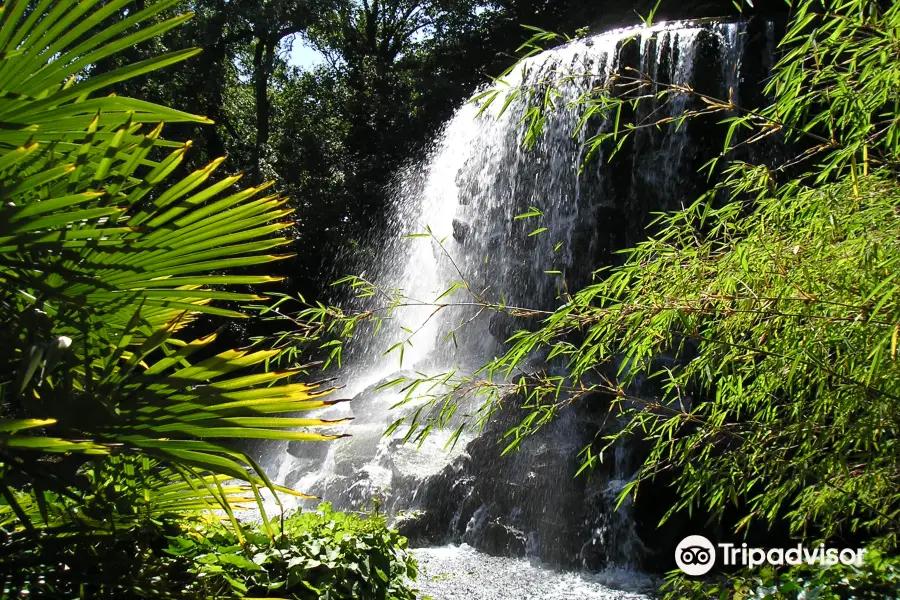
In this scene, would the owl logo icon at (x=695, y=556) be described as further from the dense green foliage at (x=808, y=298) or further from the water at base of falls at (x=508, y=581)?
the dense green foliage at (x=808, y=298)

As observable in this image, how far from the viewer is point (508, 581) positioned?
236 inches

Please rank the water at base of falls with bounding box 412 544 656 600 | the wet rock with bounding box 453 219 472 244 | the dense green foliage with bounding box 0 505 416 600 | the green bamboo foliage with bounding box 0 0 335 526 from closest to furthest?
1. the green bamboo foliage with bounding box 0 0 335 526
2. the dense green foliage with bounding box 0 505 416 600
3. the water at base of falls with bounding box 412 544 656 600
4. the wet rock with bounding box 453 219 472 244

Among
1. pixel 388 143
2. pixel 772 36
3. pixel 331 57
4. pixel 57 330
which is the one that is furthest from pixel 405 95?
pixel 57 330

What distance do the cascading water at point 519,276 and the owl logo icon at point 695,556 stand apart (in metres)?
0.61

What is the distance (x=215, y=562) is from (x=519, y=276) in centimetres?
898

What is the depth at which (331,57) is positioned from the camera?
74.4 ft

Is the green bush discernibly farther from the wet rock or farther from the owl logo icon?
the wet rock

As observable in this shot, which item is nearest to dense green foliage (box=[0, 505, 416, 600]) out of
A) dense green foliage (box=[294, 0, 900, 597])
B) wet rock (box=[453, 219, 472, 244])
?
dense green foliage (box=[294, 0, 900, 597])

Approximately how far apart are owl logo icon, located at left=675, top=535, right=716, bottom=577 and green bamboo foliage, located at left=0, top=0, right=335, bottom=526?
4526 mm

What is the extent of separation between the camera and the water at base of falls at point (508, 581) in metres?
5.63

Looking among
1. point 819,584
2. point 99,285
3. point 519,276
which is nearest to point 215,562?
point 99,285

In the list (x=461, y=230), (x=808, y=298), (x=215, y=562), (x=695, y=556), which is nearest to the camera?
(x=215, y=562)

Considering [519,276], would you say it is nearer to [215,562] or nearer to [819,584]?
[819,584]

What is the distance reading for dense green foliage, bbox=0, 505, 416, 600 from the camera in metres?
1.38
